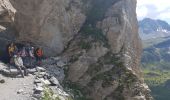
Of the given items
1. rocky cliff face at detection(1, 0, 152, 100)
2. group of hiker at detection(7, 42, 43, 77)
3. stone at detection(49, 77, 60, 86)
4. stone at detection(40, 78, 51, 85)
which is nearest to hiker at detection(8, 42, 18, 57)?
group of hiker at detection(7, 42, 43, 77)

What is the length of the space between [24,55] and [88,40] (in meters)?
6.64

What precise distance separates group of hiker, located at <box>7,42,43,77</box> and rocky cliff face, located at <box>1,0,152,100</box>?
206 centimetres

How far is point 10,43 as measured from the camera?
38.7 meters

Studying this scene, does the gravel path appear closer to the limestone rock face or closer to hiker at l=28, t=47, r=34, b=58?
hiker at l=28, t=47, r=34, b=58

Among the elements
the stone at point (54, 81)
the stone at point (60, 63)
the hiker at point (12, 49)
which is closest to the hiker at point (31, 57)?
the hiker at point (12, 49)

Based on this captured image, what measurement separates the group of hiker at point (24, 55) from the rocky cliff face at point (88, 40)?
2.06m

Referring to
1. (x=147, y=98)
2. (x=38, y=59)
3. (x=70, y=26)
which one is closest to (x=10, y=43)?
(x=38, y=59)

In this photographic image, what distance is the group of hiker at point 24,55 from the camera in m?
36.1

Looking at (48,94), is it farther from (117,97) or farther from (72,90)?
(117,97)

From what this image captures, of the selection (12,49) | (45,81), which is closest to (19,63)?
(12,49)

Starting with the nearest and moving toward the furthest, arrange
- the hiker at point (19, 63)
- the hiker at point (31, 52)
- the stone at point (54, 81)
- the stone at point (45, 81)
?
the stone at point (45, 81) < the stone at point (54, 81) < the hiker at point (19, 63) < the hiker at point (31, 52)

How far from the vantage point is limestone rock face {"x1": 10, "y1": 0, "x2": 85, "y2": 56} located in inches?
1570

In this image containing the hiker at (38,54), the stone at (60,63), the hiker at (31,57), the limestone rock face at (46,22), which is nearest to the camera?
the hiker at (31,57)

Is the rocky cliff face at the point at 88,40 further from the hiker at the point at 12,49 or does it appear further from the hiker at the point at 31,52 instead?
the hiker at the point at 12,49
